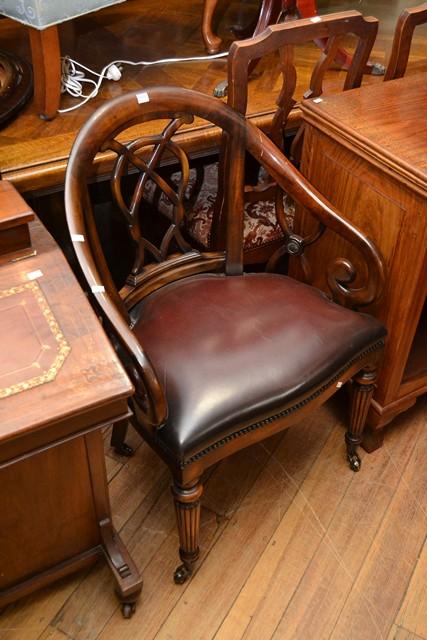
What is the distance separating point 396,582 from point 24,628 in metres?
0.79

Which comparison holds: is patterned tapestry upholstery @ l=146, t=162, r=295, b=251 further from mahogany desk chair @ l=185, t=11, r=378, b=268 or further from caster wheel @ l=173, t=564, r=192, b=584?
caster wheel @ l=173, t=564, r=192, b=584

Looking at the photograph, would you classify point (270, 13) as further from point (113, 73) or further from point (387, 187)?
point (387, 187)

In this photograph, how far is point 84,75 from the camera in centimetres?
187

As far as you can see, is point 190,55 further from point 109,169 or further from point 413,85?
point 413,85

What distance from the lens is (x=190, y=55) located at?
6.68 feet

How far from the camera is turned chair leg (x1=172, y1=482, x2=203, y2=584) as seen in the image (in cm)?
115

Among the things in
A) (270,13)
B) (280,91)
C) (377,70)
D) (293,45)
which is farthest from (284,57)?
(377,70)

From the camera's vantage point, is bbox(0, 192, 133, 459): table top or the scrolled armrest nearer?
bbox(0, 192, 133, 459): table top

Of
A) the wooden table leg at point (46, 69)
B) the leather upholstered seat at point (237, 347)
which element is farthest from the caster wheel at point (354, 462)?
the wooden table leg at point (46, 69)

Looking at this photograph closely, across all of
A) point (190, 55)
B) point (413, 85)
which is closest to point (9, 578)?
point (413, 85)

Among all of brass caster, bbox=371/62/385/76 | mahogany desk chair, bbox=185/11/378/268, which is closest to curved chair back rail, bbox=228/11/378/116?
mahogany desk chair, bbox=185/11/378/268

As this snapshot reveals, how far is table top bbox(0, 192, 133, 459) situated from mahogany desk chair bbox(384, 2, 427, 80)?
3.28ft

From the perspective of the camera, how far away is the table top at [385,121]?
122 cm

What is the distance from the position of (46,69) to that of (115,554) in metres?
1.13
